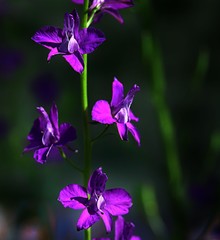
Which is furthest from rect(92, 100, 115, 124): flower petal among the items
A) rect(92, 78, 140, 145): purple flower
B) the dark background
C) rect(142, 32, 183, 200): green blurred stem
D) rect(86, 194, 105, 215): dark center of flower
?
the dark background

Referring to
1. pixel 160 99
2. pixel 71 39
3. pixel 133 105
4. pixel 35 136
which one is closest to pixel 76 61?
pixel 71 39

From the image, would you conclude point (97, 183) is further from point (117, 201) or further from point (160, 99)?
point (160, 99)

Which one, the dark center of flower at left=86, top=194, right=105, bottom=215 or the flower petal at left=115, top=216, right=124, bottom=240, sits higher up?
the dark center of flower at left=86, top=194, right=105, bottom=215

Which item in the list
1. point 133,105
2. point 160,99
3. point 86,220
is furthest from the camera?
point 133,105

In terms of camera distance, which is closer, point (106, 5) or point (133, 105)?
point (106, 5)

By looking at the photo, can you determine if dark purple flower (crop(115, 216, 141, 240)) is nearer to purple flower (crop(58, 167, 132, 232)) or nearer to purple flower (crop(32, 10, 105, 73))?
purple flower (crop(58, 167, 132, 232))

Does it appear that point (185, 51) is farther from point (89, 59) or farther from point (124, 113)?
point (124, 113)

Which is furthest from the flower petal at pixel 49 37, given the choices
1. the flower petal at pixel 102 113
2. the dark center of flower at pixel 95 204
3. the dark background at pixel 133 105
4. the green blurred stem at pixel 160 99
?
the dark background at pixel 133 105
